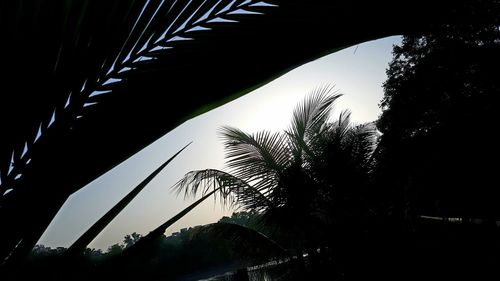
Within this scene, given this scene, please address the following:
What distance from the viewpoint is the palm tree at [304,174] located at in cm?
598

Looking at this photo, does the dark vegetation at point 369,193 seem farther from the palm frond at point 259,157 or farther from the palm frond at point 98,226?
the palm frond at point 98,226

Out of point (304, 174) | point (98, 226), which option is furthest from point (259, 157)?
point (98, 226)

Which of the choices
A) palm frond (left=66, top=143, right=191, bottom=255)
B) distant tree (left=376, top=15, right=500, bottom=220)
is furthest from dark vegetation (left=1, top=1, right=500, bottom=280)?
palm frond (left=66, top=143, right=191, bottom=255)

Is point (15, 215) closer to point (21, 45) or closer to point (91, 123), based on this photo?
point (91, 123)

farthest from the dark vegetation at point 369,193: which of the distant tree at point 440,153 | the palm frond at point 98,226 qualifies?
the palm frond at point 98,226

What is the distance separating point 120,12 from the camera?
1.78 feet

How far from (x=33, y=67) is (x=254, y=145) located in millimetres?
6180

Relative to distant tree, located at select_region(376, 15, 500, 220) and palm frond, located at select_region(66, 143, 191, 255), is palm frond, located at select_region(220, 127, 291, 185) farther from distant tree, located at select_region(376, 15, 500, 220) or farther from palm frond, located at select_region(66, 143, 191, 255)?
palm frond, located at select_region(66, 143, 191, 255)

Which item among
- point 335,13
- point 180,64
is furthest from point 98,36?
point 335,13

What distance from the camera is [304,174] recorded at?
20.4 ft

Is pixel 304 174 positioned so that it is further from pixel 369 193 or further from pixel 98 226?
pixel 98 226

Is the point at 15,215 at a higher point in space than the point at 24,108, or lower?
lower

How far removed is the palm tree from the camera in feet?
19.6

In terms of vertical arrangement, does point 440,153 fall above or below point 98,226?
above
